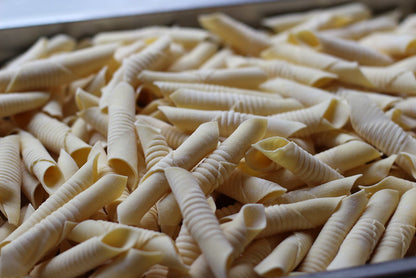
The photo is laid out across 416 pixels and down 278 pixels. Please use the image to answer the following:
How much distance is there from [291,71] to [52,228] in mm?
926

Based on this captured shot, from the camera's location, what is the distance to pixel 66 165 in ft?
3.70

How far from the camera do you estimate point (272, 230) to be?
0.97m

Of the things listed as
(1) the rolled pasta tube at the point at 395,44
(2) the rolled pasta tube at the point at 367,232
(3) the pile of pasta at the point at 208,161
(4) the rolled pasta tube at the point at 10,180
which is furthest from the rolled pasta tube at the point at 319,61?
(4) the rolled pasta tube at the point at 10,180

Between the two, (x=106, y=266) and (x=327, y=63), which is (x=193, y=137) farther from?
(x=327, y=63)

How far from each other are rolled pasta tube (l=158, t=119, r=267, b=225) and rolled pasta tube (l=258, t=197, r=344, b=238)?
13 centimetres

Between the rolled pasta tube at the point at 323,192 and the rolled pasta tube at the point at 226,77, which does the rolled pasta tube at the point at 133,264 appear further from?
the rolled pasta tube at the point at 226,77

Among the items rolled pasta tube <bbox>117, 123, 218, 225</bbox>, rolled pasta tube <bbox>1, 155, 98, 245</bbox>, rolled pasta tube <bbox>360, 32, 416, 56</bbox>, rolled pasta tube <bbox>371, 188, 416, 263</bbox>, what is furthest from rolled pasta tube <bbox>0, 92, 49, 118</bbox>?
rolled pasta tube <bbox>360, 32, 416, 56</bbox>

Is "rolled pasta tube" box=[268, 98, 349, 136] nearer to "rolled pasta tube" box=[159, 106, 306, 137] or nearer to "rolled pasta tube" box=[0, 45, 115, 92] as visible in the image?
"rolled pasta tube" box=[159, 106, 306, 137]

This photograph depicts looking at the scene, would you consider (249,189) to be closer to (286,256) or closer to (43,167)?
(286,256)

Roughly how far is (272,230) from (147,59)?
28.5 inches

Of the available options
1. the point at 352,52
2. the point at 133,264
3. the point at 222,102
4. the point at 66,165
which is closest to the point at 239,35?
the point at 352,52

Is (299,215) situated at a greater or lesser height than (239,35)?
lesser

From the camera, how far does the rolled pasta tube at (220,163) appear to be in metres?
0.97

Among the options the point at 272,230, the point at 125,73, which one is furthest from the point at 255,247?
the point at 125,73
